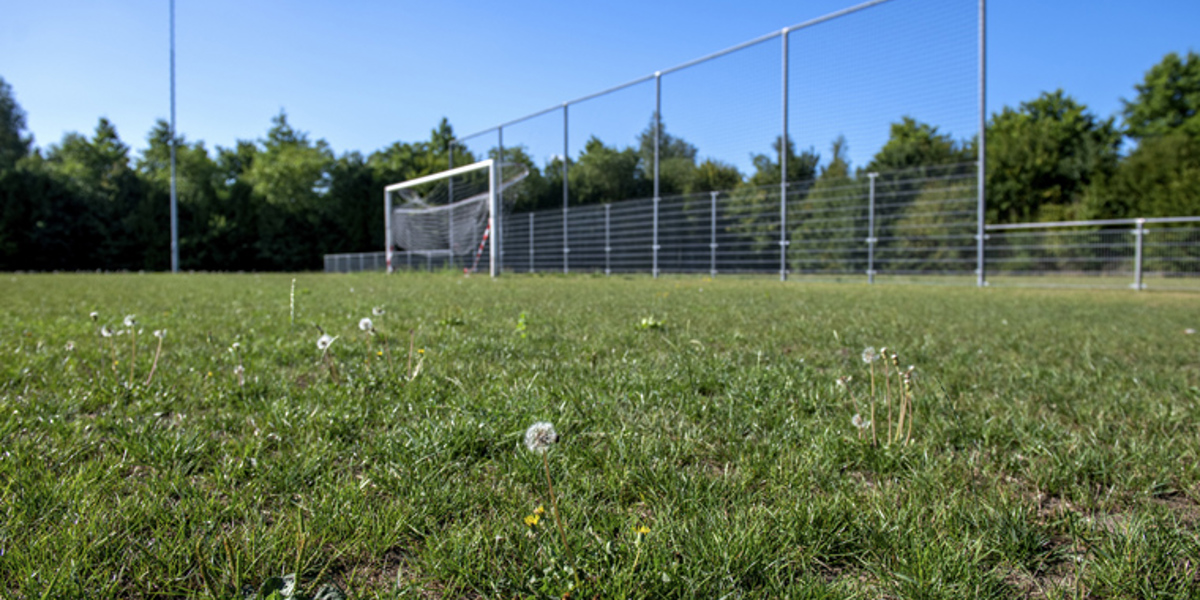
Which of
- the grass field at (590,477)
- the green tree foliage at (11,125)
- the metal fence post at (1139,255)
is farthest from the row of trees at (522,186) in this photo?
the grass field at (590,477)

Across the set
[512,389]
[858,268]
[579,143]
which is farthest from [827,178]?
[512,389]

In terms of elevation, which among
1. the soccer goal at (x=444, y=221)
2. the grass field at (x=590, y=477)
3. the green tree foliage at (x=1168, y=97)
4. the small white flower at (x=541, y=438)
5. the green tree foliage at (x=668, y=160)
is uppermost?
the green tree foliage at (x=1168, y=97)

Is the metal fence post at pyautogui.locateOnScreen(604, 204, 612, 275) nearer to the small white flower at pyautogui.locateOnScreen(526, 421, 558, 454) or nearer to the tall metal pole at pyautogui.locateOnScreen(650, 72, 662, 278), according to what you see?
the tall metal pole at pyautogui.locateOnScreen(650, 72, 662, 278)

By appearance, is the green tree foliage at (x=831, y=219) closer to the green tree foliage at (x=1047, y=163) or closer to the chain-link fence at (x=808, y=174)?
the chain-link fence at (x=808, y=174)

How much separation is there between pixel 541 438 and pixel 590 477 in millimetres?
423

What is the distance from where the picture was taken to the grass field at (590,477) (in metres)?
0.93

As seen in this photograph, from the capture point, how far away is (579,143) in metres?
17.6

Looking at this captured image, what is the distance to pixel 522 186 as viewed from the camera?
60.7ft

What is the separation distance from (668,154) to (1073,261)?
865cm

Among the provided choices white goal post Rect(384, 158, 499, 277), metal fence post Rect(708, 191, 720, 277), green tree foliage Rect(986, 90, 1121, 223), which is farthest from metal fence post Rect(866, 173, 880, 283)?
green tree foliage Rect(986, 90, 1121, 223)

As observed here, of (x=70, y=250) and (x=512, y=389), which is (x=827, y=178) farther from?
(x=70, y=250)

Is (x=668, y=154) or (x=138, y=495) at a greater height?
(x=668, y=154)

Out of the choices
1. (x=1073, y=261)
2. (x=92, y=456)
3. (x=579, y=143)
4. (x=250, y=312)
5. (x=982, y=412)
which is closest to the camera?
(x=92, y=456)

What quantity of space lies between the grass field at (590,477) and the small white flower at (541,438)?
0.17 meters
